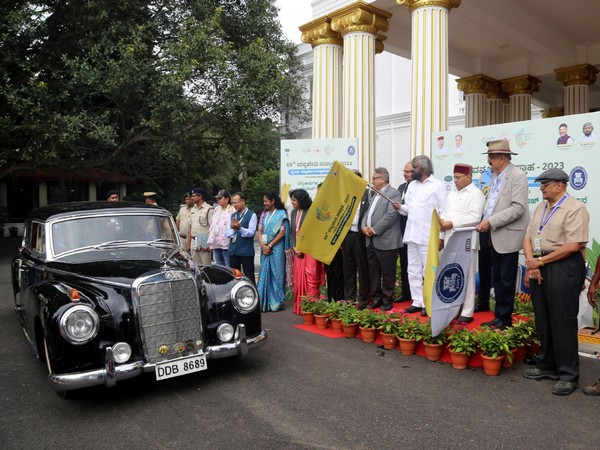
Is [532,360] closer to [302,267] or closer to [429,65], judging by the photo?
[302,267]

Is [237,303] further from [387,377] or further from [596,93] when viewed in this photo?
[596,93]

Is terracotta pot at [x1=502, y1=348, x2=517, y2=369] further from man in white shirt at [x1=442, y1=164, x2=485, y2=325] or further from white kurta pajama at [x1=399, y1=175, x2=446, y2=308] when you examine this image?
white kurta pajama at [x1=399, y1=175, x2=446, y2=308]

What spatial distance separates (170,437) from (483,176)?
568cm

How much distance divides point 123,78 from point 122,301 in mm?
11760

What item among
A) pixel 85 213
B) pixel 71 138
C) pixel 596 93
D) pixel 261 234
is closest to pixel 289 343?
pixel 261 234

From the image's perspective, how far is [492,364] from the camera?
4.70m

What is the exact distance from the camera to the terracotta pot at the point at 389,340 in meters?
5.55

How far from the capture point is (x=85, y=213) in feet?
18.1

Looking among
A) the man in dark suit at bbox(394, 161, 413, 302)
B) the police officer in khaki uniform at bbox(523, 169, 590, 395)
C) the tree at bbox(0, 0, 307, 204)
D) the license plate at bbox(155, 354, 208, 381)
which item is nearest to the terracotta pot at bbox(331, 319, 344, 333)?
the man in dark suit at bbox(394, 161, 413, 302)

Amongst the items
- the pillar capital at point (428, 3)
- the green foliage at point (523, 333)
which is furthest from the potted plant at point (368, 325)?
the pillar capital at point (428, 3)

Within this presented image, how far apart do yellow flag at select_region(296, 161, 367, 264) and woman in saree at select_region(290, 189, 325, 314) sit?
78 centimetres

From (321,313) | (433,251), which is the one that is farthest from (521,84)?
(433,251)

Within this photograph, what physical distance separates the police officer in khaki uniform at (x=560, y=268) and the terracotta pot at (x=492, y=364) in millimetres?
489

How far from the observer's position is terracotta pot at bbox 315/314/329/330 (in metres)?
6.51
